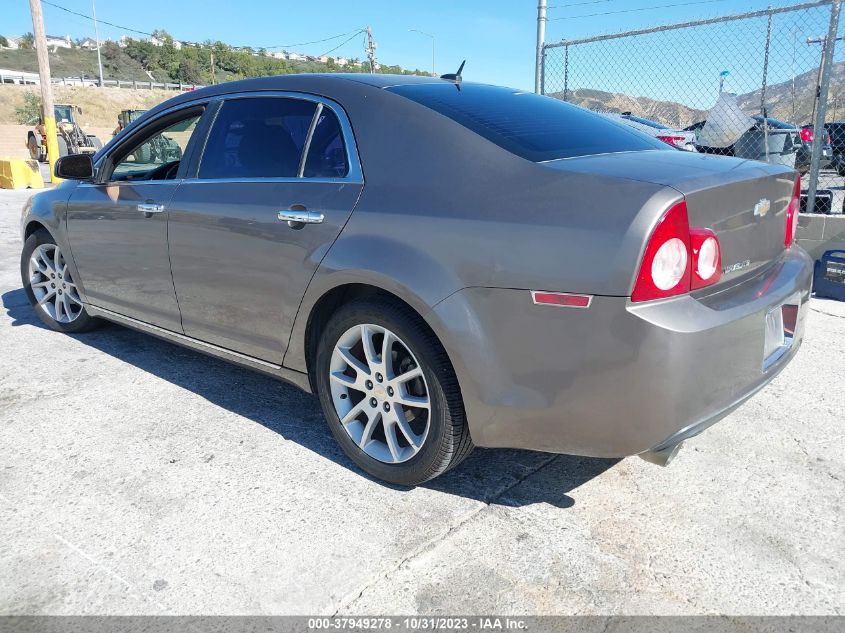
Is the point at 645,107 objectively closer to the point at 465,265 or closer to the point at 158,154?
the point at 158,154

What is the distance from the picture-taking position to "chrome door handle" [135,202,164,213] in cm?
353

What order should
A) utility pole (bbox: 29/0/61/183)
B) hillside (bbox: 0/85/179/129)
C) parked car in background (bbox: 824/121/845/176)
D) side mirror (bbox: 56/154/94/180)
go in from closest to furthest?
side mirror (bbox: 56/154/94/180), parked car in background (bbox: 824/121/845/176), utility pole (bbox: 29/0/61/183), hillside (bbox: 0/85/179/129)

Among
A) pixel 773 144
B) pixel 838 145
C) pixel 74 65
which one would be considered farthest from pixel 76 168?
pixel 74 65

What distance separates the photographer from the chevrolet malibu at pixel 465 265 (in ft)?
6.79

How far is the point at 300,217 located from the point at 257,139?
2.16 ft

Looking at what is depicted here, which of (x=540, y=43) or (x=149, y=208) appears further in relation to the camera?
(x=540, y=43)

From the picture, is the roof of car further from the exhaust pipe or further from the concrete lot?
the exhaust pipe

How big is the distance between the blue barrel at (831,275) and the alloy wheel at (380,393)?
15.6 ft

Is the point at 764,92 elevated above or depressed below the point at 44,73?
below

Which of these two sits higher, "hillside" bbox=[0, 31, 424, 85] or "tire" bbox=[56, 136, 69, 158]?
"hillside" bbox=[0, 31, 424, 85]

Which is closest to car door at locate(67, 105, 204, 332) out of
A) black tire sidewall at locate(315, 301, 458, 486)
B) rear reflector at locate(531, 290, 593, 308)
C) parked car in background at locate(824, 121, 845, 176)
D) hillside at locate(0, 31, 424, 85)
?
black tire sidewall at locate(315, 301, 458, 486)

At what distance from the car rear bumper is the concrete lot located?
1.34 feet

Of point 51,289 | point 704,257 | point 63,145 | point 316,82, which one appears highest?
point 63,145

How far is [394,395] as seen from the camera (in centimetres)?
265
